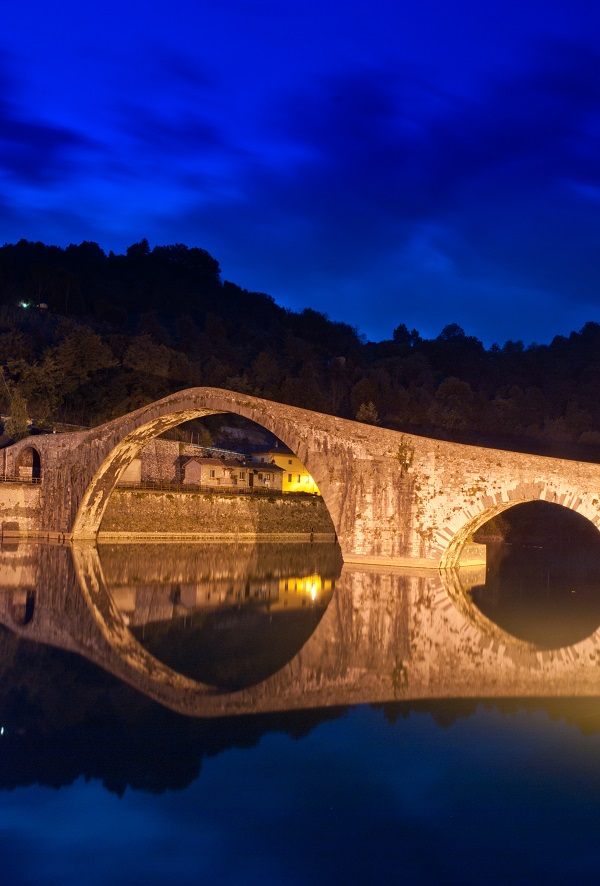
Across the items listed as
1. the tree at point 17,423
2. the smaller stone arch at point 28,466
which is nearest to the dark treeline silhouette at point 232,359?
the tree at point 17,423

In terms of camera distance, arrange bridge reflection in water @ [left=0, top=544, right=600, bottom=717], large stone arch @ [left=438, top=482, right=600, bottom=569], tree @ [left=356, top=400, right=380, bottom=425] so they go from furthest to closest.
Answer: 1. tree @ [left=356, top=400, right=380, bottom=425]
2. large stone arch @ [left=438, top=482, right=600, bottom=569]
3. bridge reflection in water @ [left=0, top=544, right=600, bottom=717]

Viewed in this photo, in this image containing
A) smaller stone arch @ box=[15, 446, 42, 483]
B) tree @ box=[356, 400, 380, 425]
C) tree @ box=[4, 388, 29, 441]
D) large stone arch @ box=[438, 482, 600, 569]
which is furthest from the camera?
tree @ box=[356, 400, 380, 425]

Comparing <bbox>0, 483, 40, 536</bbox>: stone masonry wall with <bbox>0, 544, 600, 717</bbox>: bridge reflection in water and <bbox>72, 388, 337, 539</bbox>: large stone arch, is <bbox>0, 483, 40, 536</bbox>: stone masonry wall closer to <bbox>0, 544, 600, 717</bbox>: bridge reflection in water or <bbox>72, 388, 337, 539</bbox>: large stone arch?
<bbox>72, 388, 337, 539</bbox>: large stone arch

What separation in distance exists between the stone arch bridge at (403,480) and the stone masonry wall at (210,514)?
7.85 meters

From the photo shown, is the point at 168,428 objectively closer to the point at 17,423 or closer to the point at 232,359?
the point at 17,423

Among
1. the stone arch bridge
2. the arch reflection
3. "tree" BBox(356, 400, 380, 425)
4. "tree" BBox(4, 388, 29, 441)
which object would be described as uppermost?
"tree" BBox(356, 400, 380, 425)

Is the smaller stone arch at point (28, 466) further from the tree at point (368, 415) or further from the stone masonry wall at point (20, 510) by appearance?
the tree at point (368, 415)

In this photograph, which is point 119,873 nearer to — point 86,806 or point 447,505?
point 86,806

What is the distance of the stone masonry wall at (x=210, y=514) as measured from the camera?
116ft

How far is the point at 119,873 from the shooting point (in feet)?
17.1

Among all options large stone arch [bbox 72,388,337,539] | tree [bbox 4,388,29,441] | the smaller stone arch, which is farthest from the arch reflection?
tree [bbox 4,388,29,441]

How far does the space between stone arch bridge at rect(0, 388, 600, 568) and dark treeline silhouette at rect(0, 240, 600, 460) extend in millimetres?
22137

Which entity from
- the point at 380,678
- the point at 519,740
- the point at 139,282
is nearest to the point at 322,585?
the point at 380,678

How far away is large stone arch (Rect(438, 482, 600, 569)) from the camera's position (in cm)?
2111
